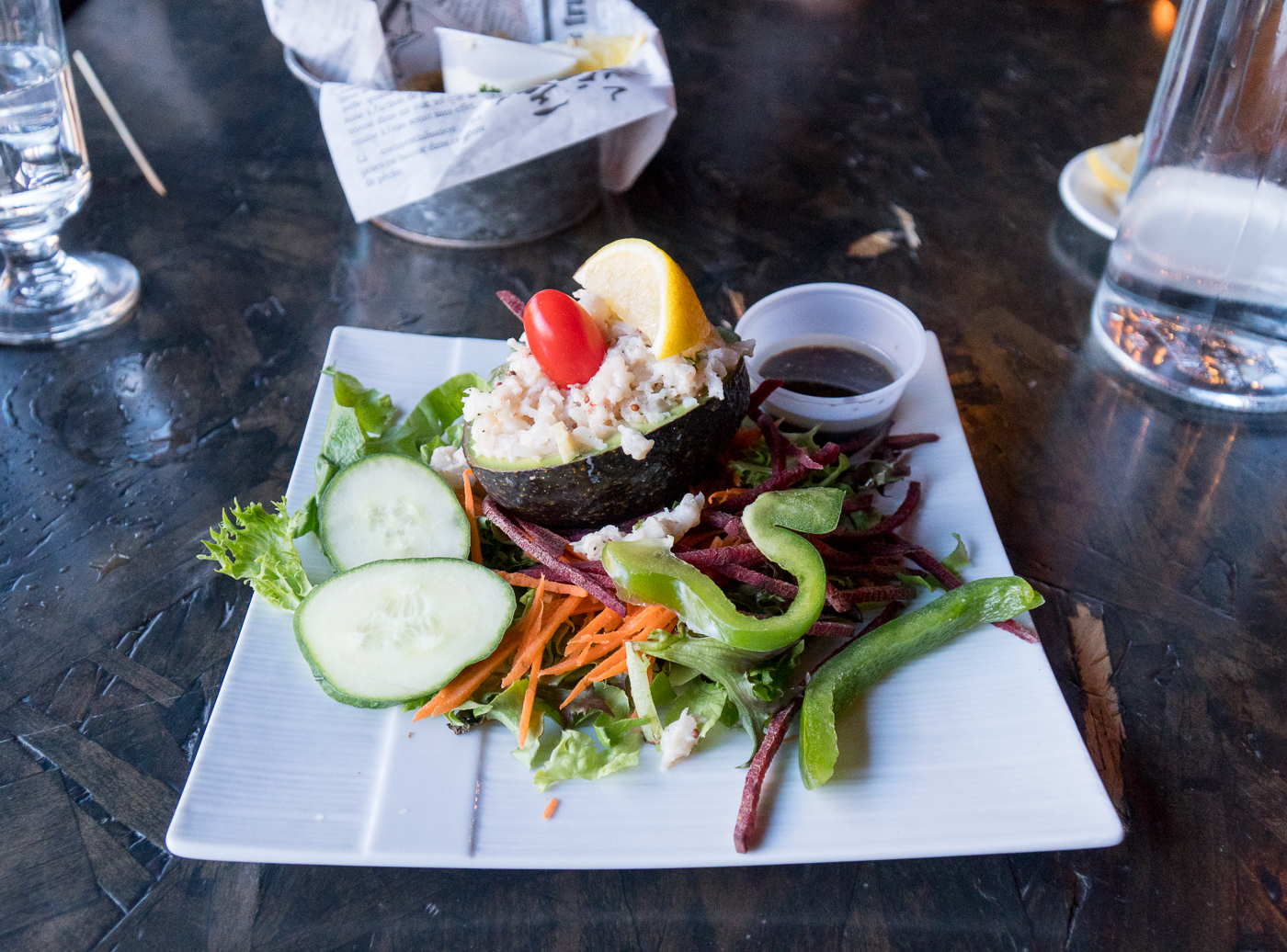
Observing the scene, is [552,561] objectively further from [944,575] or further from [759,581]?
[944,575]

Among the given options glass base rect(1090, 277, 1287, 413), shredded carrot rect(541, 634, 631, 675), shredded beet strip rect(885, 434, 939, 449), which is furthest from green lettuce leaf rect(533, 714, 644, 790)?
glass base rect(1090, 277, 1287, 413)

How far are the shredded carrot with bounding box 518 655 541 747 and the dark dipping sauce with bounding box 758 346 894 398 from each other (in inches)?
32.8

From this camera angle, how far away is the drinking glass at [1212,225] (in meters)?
1.88

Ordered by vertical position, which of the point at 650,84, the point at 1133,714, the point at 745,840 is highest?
the point at 650,84

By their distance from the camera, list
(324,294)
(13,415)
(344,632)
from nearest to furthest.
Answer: (344,632) → (13,415) → (324,294)

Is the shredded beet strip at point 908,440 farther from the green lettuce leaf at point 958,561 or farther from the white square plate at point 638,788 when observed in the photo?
the white square plate at point 638,788

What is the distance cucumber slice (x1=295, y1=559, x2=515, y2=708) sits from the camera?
54.5 inches

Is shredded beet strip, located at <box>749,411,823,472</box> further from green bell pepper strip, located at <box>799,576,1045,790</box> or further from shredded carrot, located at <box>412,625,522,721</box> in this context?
shredded carrot, located at <box>412,625,522,721</box>

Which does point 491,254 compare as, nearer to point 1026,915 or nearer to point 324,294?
point 324,294

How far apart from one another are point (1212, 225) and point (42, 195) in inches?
106

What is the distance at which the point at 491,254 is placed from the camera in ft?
8.63

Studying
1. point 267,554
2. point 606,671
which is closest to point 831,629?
point 606,671

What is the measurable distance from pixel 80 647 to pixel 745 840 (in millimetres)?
1212

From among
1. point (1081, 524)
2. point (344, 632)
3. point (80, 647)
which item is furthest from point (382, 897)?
point (1081, 524)
